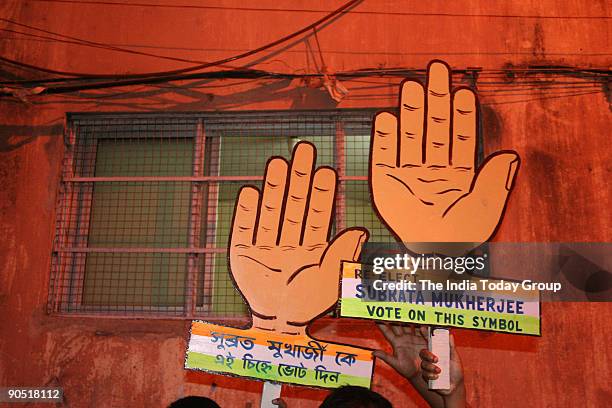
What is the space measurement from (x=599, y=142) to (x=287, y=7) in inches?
105

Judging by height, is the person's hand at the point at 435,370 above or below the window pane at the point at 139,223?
below

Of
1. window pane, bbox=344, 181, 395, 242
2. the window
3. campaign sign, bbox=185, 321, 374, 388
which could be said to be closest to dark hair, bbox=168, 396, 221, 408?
campaign sign, bbox=185, 321, 374, 388

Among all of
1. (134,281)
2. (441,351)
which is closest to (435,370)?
(441,351)

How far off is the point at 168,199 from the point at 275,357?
193cm

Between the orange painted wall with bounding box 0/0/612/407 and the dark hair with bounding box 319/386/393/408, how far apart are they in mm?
2098

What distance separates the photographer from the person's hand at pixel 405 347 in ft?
8.15

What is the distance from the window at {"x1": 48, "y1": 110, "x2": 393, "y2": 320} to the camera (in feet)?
13.7

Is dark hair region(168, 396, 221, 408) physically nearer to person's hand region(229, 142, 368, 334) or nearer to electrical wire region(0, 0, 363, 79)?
person's hand region(229, 142, 368, 334)

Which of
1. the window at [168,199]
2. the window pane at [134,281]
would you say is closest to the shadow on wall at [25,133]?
the window at [168,199]

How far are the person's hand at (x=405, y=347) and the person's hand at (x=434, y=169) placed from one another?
0.58 metres

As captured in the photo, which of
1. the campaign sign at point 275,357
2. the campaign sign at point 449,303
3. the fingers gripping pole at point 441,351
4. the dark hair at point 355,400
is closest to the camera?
the dark hair at point 355,400

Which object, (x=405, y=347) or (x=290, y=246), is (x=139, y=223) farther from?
(x=405, y=347)

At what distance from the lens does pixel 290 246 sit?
10.6ft

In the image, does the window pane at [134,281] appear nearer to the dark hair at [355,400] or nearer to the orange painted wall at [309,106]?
the orange painted wall at [309,106]
